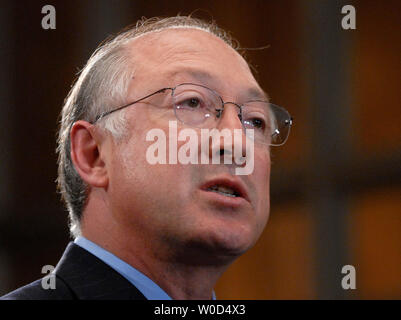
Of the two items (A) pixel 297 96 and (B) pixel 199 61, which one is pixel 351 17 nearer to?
(A) pixel 297 96

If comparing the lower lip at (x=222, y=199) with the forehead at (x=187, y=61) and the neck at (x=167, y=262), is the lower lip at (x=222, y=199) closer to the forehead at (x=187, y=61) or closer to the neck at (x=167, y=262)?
the neck at (x=167, y=262)

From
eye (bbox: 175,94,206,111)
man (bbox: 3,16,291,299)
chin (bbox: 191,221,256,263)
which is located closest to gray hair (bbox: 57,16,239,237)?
man (bbox: 3,16,291,299)

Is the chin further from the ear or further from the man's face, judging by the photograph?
the ear

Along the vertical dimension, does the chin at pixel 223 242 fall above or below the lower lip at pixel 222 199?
below

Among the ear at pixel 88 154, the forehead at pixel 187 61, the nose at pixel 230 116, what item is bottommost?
the ear at pixel 88 154

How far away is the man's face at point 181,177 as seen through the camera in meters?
1.83

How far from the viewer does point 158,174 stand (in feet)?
6.06

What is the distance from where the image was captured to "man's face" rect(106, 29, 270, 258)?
183 cm

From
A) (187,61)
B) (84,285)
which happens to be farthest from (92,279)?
(187,61)

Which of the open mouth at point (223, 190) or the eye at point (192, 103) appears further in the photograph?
the eye at point (192, 103)

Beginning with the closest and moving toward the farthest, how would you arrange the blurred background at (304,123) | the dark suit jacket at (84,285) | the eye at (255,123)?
the dark suit jacket at (84,285)
the eye at (255,123)
the blurred background at (304,123)

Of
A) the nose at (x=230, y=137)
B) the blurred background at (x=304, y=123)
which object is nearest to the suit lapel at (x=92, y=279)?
the nose at (x=230, y=137)

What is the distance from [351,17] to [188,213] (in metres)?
2.40

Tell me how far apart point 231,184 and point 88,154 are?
1.45 ft
